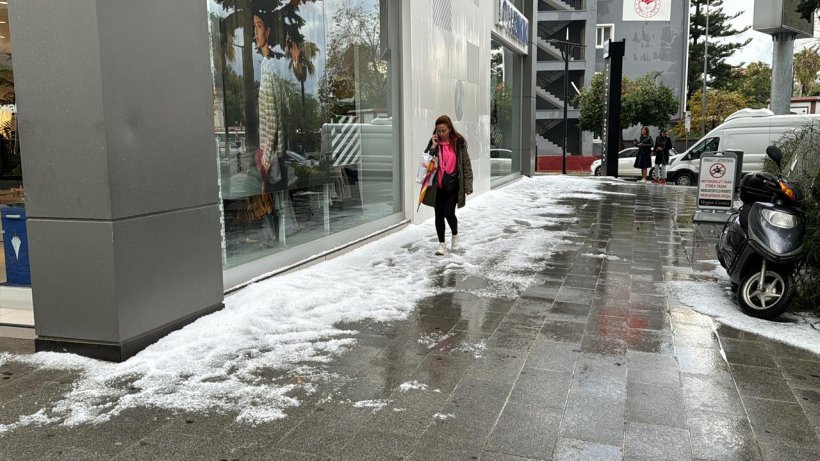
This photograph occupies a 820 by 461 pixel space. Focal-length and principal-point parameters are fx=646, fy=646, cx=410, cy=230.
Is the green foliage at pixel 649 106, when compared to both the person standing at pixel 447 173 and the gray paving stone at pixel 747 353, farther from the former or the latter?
the gray paving stone at pixel 747 353

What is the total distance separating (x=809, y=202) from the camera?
19.2ft

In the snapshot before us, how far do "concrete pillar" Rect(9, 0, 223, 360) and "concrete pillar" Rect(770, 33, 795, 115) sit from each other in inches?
775

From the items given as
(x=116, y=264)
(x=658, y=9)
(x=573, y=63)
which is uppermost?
(x=658, y=9)

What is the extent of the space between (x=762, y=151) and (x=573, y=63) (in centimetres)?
3211

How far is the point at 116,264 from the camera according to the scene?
4539 millimetres

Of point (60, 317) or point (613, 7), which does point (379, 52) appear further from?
point (613, 7)

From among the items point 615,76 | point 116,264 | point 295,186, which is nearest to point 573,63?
point 615,76

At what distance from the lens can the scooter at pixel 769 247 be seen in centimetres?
562

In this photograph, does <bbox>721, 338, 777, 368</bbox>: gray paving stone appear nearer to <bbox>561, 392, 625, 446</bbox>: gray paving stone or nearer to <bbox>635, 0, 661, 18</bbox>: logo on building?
<bbox>561, 392, 625, 446</bbox>: gray paving stone

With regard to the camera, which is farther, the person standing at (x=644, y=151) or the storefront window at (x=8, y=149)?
the person standing at (x=644, y=151)

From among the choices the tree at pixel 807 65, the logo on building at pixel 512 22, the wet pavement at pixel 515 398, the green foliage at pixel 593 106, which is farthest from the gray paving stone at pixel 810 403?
the tree at pixel 807 65

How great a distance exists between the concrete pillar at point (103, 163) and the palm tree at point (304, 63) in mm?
2725

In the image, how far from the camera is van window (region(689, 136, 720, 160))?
21.0 meters

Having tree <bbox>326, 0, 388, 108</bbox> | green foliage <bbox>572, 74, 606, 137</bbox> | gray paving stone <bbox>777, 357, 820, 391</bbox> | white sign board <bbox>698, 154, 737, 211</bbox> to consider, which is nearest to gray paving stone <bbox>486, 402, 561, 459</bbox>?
gray paving stone <bbox>777, 357, 820, 391</bbox>
